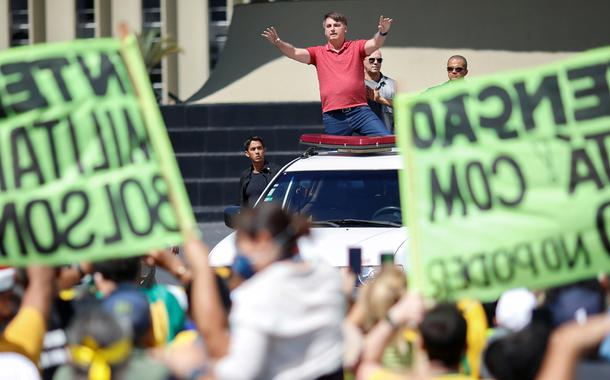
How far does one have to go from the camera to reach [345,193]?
1159 cm

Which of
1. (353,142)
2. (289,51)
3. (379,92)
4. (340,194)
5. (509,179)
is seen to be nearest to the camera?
(509,179)

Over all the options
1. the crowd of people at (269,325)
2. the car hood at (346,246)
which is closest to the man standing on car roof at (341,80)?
the car hood at (346,246)

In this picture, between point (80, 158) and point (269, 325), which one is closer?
point (269, 325)

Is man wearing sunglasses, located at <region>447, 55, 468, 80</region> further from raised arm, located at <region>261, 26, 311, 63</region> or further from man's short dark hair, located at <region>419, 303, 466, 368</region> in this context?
man's short dark hair, located at <region>419, 303, 466, 368</region>

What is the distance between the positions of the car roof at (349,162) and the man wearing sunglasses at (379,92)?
7.94 feet

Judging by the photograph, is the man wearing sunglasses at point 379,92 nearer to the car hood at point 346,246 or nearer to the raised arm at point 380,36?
the raised arm at point 380,36

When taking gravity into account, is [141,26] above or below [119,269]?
below

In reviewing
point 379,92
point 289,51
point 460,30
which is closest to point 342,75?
point 289,51

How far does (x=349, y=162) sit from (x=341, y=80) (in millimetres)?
1857

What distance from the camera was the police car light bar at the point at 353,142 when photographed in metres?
11.9

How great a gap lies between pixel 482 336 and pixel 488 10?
15044 mm

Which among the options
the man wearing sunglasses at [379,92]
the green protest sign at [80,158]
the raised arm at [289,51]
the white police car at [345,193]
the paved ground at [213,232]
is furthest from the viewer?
the paved ground at [213,232]

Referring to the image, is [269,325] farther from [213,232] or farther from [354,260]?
[213,232]

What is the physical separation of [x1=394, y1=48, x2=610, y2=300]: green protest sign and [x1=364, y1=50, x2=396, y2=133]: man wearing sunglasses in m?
7.89
